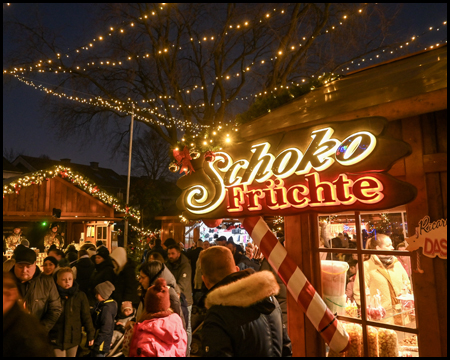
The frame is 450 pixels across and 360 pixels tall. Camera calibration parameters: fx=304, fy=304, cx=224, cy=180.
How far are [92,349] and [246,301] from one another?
3.60 metres

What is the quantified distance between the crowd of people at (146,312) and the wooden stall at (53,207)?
588 centimetres

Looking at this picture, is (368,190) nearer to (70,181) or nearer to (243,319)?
(243,319)

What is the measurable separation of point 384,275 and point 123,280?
175 inches

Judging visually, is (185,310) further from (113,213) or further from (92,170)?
(92,170)

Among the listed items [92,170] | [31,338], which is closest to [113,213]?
[31,338]

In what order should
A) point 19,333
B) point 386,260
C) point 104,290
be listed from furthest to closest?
point 104,290 → point 386,260 → point 19,333

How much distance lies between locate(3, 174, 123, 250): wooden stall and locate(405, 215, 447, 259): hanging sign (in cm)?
1146

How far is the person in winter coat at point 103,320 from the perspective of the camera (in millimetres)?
4617

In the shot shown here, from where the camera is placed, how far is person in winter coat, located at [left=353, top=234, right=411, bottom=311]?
360cm

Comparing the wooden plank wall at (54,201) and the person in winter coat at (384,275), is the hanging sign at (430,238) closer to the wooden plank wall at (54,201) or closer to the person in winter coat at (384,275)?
the person in winter coat at (384,275)

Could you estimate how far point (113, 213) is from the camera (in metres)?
13.8

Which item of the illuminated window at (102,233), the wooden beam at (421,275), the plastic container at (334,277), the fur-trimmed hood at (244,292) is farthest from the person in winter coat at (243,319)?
the illuminated window at (102,233)

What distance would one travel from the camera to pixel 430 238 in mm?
3008

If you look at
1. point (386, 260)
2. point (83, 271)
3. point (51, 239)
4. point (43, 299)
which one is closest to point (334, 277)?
point (386, 260)
